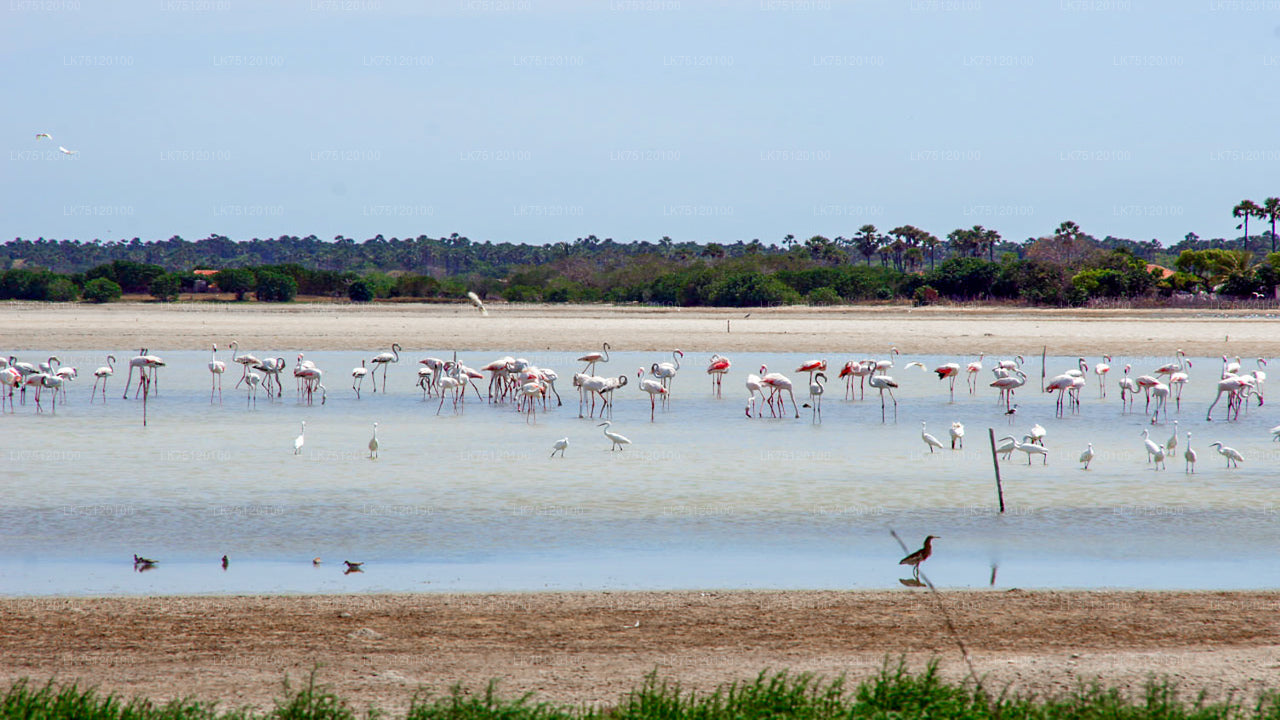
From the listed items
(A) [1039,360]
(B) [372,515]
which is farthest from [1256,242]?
(B) [372,515]

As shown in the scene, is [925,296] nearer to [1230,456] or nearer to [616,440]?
[1230,456]

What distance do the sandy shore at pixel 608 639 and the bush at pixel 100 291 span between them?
54.2 meters

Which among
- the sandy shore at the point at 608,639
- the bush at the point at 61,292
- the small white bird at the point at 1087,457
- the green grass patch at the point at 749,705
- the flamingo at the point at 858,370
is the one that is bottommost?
the sandy shore at the point at 608,639

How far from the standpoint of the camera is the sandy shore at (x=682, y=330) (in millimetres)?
30875

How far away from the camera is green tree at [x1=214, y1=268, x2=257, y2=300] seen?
205 feet

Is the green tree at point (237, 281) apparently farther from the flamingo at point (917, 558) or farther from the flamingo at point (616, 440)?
the flamingo at point (917, 558)

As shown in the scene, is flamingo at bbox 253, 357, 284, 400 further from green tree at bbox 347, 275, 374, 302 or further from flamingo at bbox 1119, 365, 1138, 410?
green tree at bbox 347, 275, 374, 302

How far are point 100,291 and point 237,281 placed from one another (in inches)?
317

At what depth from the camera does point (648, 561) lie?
8.42m

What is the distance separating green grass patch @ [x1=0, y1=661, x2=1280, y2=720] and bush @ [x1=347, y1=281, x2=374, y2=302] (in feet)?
197

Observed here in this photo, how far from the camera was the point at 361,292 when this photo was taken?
209 feet

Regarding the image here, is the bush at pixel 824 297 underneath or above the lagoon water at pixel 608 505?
above

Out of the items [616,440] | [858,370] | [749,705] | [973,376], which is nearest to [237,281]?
[973,376]

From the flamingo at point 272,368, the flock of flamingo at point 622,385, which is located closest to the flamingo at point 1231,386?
the flock of flamingo at point 622,385
